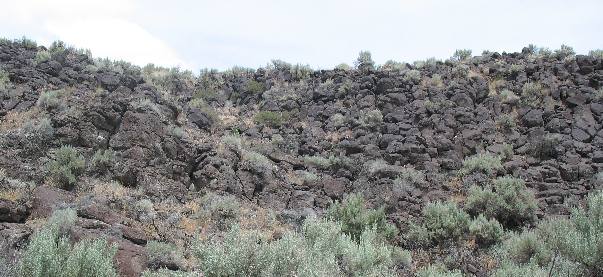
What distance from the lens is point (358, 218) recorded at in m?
15.0

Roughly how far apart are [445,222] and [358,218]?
2858 millimetres

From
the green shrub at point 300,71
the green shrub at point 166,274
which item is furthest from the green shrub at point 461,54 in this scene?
the green shrub at point 166,274

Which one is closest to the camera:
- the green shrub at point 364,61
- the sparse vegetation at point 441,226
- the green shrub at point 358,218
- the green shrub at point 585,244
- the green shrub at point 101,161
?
the green shrub at point 585,244

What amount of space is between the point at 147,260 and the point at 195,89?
69.5ft

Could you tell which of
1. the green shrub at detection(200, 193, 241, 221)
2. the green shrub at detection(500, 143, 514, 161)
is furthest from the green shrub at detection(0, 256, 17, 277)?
the green shrub at detection(500, 143, 514, 161)

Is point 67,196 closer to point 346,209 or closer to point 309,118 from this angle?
point 346,209

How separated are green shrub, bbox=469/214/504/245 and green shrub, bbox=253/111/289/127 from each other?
11.9 meters

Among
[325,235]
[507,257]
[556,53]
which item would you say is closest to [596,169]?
[507,257]

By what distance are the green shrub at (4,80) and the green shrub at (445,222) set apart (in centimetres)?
1631

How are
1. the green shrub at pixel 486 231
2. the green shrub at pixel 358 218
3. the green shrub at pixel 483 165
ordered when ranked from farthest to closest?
1. the green shrub at pixel 483 165
2. the green shrub at pixel 358 218
3. the green shrub at pixel 486 231

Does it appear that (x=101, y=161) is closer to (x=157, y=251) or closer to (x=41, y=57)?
(x=157, y=251)

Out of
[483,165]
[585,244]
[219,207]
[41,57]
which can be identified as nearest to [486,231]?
[483,165]

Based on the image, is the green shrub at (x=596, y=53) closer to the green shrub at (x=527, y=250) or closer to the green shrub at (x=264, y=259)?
the green shrub at (x=527, y=250)

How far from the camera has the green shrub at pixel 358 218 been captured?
48.6 feet
